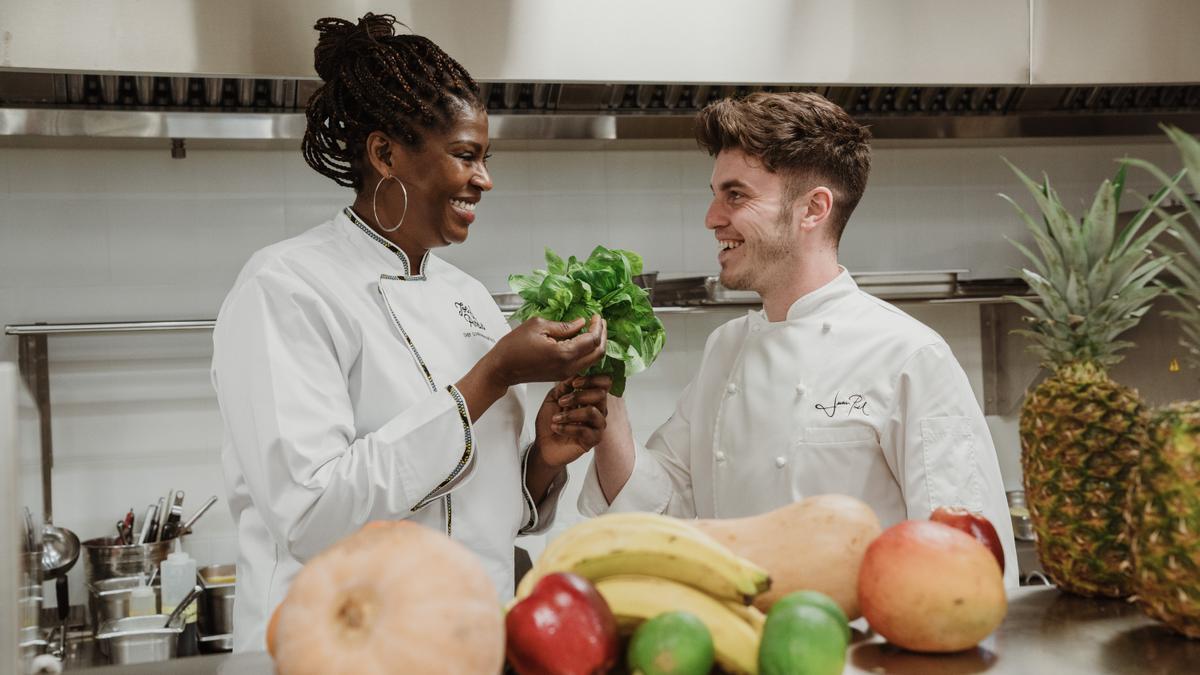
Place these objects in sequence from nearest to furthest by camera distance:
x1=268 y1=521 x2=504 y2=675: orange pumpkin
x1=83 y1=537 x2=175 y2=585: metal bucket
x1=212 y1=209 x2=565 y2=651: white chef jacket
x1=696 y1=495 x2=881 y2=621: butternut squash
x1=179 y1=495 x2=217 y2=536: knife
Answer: x1=268 y1=521 x2=504 y2=675: orange pumpkin
x1=696 y1=495 x2=881 y2=621: butternut squash
x1=212 y1=209 x2=565 y2=651: white chef jacket
x1=83 y1=537 x2=175 y2=585: metal bucket
x1=179 y1=495 x2=217 y2=536: knife

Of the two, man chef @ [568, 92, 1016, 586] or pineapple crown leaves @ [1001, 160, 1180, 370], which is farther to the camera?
man chef @ [568, 92, 1016, 586]

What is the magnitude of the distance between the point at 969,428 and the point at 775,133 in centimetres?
65

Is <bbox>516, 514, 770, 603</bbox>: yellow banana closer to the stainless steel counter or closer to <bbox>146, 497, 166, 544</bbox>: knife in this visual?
the stainless steel counter

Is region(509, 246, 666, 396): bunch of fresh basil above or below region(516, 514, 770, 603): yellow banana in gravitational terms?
above

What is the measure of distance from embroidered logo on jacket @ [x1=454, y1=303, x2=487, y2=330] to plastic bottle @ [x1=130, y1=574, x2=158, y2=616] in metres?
1.44

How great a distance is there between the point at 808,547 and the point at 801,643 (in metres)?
0.19

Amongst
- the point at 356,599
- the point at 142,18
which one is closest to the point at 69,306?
the point at 142,18

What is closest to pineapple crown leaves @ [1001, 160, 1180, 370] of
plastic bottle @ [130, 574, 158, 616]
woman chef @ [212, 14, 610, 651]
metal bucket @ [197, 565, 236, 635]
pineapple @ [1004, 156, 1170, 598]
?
pineapple @ [1004, 156, 1170, 598]

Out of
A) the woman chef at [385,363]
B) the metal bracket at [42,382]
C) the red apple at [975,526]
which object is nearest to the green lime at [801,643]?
the red apple at [975,526]

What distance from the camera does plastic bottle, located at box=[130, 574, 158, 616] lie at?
283cm

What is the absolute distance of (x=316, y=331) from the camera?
5.50 feet

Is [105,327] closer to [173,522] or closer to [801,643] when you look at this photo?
[173,522]

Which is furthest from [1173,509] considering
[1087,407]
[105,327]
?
[105,327]
